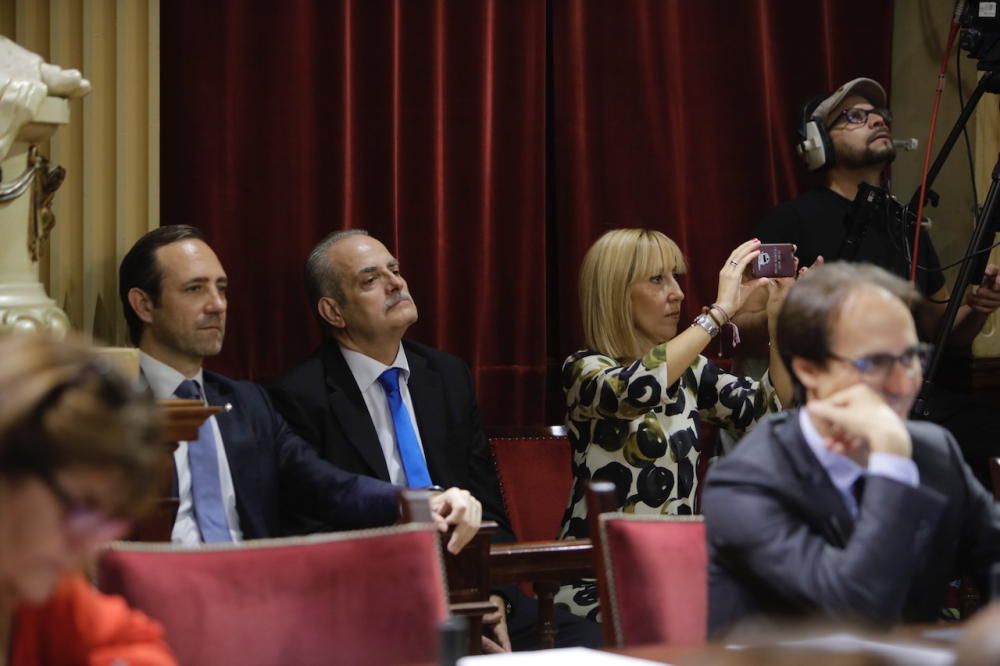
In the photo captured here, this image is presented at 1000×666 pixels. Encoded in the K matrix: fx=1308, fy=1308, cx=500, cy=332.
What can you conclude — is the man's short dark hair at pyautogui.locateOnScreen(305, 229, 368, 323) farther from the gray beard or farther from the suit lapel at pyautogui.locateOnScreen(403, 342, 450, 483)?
the gray beard

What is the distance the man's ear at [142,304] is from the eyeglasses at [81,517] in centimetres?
211

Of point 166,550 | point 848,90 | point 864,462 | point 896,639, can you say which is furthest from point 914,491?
point 848,90

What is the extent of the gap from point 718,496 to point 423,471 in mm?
1679

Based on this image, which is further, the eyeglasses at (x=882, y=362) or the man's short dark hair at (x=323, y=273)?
the man's short dark hair at (x=323, y=273)

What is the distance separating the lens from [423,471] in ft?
10.8

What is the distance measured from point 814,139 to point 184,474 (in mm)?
2258

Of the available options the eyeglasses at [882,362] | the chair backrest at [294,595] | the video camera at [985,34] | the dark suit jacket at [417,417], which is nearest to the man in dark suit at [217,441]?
the dark suit jacket at [417,417]

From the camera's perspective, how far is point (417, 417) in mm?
3359

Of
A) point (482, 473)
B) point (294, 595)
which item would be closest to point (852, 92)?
point (482, 473)

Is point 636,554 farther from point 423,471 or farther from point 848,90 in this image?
point 848,90

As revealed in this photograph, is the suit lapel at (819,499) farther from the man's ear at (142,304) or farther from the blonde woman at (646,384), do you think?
the man's ear at (142,304)

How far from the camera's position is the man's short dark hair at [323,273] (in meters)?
3.46

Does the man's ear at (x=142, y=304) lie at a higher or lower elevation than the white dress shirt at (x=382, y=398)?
higher

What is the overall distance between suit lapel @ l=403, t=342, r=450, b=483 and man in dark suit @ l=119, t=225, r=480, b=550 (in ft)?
1.25
